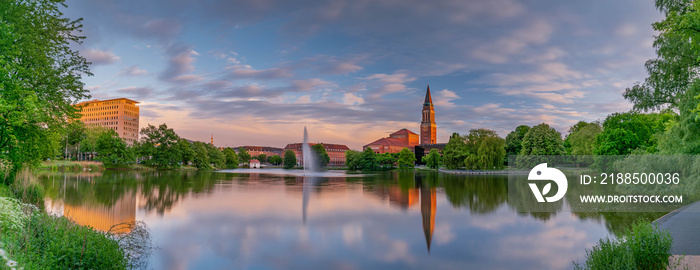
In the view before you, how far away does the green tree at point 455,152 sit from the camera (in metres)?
73.8

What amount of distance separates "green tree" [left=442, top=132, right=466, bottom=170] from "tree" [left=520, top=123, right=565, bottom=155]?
11315 mm

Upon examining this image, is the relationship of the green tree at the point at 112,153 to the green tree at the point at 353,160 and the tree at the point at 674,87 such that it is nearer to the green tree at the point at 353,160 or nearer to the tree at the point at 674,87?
the green tree at the point at 353,160

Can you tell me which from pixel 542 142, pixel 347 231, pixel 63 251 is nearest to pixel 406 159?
pixel 542 142

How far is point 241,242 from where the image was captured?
539 inches

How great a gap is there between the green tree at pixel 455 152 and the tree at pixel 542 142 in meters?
11.3

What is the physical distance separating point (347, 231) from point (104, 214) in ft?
40.3

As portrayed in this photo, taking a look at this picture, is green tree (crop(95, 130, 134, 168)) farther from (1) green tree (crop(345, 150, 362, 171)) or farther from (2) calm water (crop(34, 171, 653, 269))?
(1) green tree (crop(345, 150, 362, 171))

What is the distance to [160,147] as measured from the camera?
76500 mm

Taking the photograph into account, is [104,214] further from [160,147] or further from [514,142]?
[514,142]

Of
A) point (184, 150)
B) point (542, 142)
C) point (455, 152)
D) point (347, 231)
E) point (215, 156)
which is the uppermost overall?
point (542, 142)

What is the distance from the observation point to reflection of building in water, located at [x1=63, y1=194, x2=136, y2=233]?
15791 millimetres

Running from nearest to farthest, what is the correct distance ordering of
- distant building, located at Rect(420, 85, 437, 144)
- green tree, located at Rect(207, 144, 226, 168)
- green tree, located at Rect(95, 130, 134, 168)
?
green tree, located at Rect(95, 130, 134, 168) → green tree, located at Rect(207, 144, 226, 168) → distant building, located at Rect(420, 85, 437, 144)

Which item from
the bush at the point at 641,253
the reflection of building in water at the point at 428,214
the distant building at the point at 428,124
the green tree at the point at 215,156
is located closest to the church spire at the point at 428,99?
the distant building at the point at 428,124

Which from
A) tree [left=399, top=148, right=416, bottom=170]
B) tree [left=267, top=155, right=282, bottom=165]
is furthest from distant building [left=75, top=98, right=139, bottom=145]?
tree [left=399, top=148, right=416, bottom=170]
